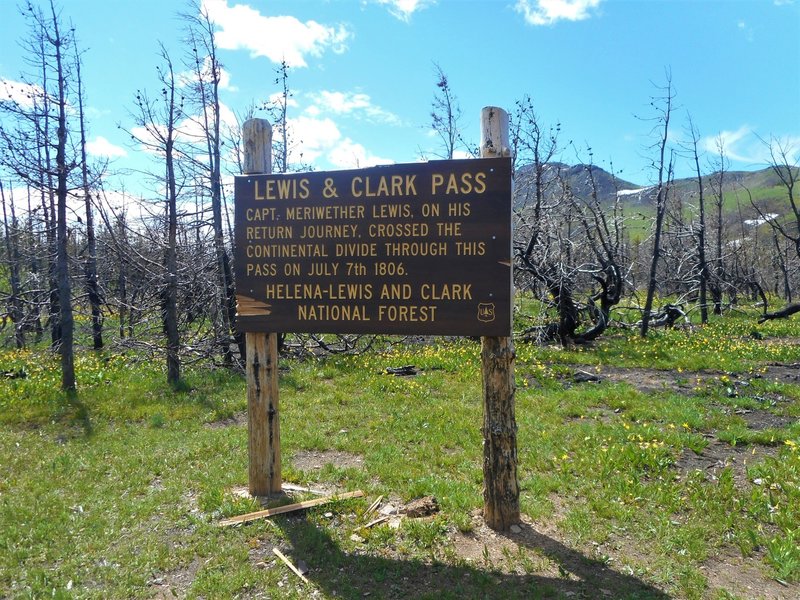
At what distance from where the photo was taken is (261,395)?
19.1 ft

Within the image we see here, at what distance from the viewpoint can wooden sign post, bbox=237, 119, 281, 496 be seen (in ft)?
19.1

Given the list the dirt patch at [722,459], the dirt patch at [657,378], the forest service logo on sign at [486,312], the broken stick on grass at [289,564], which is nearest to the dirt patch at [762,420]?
the dirt patch at [722,459]

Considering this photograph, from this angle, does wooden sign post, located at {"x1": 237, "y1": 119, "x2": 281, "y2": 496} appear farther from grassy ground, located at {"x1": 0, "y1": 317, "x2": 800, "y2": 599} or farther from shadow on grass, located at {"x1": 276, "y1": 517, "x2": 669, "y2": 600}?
shadow on grass, located at {"x1": 276, "y1": 517, "x2": 669, "y2": 600}

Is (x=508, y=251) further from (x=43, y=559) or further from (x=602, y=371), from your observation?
(x=602, y=371)

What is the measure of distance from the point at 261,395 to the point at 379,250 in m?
2.13

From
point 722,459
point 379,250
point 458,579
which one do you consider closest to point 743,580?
point 458,579

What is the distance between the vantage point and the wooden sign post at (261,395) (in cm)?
582

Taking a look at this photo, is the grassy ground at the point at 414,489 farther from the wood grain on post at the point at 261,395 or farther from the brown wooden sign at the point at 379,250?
the brown wooden sign at the point at 379,250

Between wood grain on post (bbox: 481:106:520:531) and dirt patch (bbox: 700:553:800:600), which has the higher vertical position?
wood grain on post (bbox: 481:106:520:531)

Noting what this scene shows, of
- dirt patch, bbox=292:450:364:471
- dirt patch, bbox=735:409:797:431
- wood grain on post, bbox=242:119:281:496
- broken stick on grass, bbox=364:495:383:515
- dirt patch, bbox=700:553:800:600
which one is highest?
wood grain on post, bbox=242:119:281:496

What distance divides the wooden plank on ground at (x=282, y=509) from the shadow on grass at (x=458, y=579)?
0.67m

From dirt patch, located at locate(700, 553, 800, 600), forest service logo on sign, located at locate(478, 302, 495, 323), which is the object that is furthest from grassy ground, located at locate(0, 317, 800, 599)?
forest service logo on sign, located at locate(478, 302, 495, 323)

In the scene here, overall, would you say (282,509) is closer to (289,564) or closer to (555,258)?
(289,564)

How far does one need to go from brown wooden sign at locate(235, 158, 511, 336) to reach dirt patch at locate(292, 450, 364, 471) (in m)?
2.37
